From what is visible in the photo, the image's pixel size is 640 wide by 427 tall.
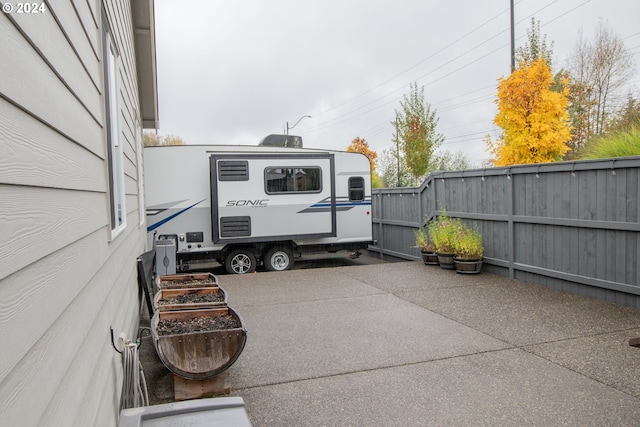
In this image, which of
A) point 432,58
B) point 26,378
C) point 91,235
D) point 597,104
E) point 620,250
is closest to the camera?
point 26,378

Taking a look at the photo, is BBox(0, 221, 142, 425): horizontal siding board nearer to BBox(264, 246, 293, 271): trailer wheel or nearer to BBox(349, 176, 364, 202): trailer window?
BBox(264, 246, 293, 271): trailer wheel

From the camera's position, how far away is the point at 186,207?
32.4 feet

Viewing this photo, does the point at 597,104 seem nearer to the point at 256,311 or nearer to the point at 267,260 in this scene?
the point at 267,260

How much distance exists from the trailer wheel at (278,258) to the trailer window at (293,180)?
129cm

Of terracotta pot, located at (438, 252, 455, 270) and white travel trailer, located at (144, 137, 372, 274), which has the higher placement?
white travel trailer, located at (144, 137, 372, 274)

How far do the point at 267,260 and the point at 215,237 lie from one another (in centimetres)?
127

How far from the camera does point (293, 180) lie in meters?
10.5

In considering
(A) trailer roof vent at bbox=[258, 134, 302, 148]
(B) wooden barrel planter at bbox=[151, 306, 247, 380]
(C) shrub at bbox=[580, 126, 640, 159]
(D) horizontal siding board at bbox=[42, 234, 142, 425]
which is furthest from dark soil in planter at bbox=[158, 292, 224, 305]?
(A) trailer roof vent at bbox=[258, 134, 302, 148]

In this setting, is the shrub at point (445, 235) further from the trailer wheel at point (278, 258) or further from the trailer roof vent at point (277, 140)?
the trailer roof vent at point (277, 140)

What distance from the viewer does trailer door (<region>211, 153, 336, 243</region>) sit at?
989 cm

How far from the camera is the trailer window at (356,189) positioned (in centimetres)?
1131

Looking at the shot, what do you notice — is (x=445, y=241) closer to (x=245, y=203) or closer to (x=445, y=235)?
(x=445, y=235)

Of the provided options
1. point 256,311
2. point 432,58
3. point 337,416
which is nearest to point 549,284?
point 256,311

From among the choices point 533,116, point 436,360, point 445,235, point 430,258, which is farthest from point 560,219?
point 533,116
